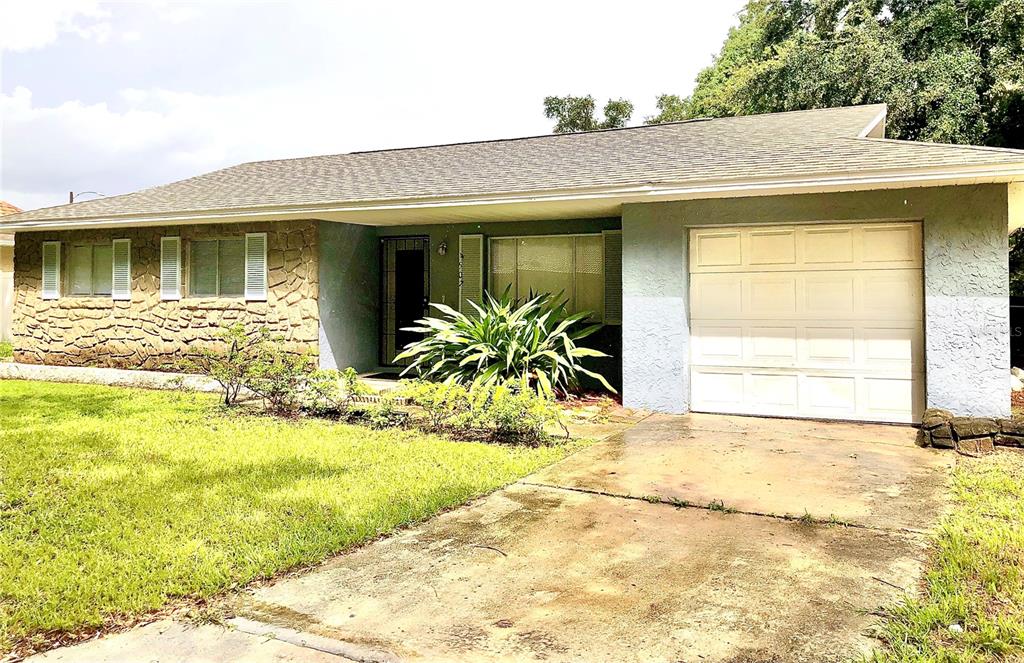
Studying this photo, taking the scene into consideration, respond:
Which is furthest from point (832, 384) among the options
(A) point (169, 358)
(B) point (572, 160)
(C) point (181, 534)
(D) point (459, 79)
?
(D) point (459, 79)

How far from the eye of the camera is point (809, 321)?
26.1 ft

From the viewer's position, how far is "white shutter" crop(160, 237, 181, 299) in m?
11.7

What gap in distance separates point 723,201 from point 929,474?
3652 mm

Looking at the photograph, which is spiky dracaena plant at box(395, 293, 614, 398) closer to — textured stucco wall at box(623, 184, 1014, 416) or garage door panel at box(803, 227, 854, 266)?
textured stucco wall at box(623, 184, 1014, 416)

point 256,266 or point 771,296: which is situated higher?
point 256,266

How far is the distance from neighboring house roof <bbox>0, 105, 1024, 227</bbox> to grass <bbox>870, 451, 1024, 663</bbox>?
11.7 ft

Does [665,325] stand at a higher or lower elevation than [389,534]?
higher

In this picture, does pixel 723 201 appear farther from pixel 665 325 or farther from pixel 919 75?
pixel 919 75

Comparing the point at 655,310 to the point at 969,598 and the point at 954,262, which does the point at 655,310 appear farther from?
the point at 969,598

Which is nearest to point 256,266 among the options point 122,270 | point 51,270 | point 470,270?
point 122,270

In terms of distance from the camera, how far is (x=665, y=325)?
837 centimetres

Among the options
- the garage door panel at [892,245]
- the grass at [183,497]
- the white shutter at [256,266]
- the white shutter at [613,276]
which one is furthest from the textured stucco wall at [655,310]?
the white shutter at [256,266]

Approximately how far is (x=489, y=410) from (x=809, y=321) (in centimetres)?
371

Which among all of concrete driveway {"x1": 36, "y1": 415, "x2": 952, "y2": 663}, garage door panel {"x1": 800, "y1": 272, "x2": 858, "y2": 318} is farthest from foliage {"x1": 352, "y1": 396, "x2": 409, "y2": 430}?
garage door panel {"x1": 800, "y1": 272, "x2": 858, "y2": 318}
